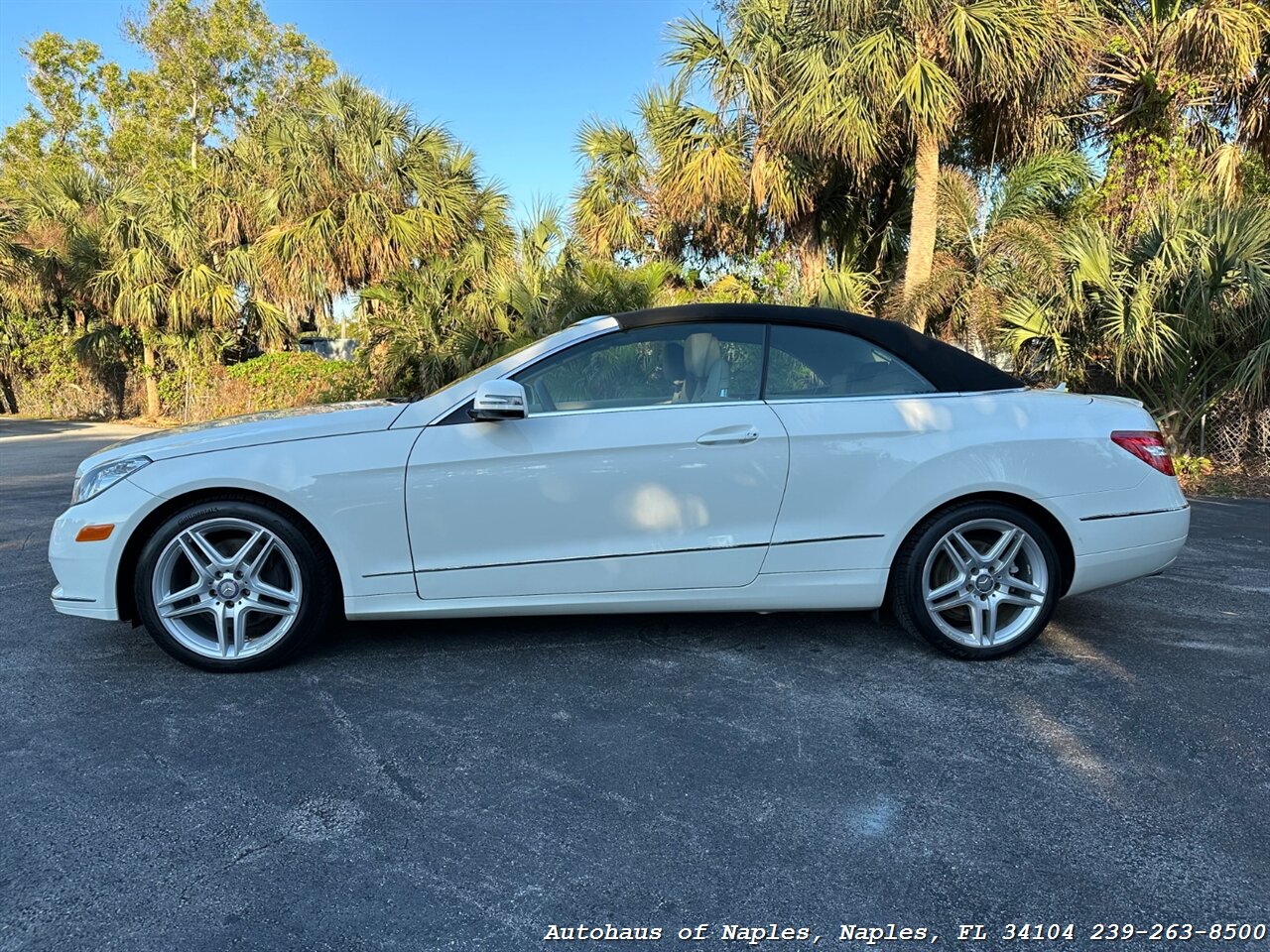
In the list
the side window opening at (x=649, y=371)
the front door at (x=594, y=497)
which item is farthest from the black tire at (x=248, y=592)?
the side window opening at (x=649, y=371)

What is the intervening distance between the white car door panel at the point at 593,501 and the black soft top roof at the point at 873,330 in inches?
19.2

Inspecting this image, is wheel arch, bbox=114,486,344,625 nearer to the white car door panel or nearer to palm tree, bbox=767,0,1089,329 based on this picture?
the white car door panel

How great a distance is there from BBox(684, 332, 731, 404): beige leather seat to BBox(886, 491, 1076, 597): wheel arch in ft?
3.30

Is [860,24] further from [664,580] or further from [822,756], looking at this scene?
[822,756]

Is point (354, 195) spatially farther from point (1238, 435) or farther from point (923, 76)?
point (1238, 435)

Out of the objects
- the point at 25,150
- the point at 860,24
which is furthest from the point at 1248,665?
the point at 25,150

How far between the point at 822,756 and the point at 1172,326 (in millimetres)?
7365

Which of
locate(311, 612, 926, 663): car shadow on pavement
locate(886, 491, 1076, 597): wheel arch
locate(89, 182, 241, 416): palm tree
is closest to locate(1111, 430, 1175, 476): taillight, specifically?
locate(886, 491, 1076, 597): wheel arch

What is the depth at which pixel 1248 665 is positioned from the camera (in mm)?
3561

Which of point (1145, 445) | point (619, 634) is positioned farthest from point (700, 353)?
point (1145, 445)

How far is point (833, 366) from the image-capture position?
368cm

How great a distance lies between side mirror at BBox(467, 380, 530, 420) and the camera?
324 centimetres

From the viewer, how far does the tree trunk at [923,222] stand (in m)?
10.5

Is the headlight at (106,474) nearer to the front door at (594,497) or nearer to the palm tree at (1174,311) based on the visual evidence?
the front door at (594,497)
